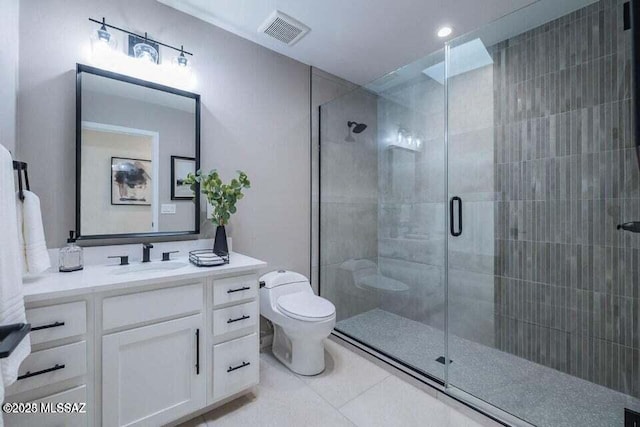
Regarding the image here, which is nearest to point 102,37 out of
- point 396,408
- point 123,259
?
point 123,259

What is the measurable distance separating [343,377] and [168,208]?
5.35 feet

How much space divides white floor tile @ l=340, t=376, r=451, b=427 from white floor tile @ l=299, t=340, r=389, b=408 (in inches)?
2.4

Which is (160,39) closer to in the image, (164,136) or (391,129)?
(164,136)

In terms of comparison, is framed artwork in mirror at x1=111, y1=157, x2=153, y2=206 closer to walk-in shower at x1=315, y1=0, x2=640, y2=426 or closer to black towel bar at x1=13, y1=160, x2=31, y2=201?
black towel bar at x1=13, y1=160, x2=31, y2=201

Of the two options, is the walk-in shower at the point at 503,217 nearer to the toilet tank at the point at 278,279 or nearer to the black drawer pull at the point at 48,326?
the toilet tank at the point at 278,279

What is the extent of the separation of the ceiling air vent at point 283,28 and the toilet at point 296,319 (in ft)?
5.97

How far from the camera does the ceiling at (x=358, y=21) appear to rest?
180 cm

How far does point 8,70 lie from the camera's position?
1317 millimetres

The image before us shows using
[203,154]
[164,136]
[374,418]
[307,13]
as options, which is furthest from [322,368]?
[307,13]

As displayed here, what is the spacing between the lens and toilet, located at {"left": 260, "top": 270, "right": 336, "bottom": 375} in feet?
5.89

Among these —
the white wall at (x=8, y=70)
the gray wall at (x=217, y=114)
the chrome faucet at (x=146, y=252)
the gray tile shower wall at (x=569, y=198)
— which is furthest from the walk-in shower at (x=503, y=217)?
the white wall at (x=8, y=70)

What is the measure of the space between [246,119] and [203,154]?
0.45m

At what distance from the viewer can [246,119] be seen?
217 centimetres

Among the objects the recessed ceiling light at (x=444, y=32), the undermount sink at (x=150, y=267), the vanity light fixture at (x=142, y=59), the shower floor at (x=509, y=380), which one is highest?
the recessed ceiling light at (x=444, y=32)
